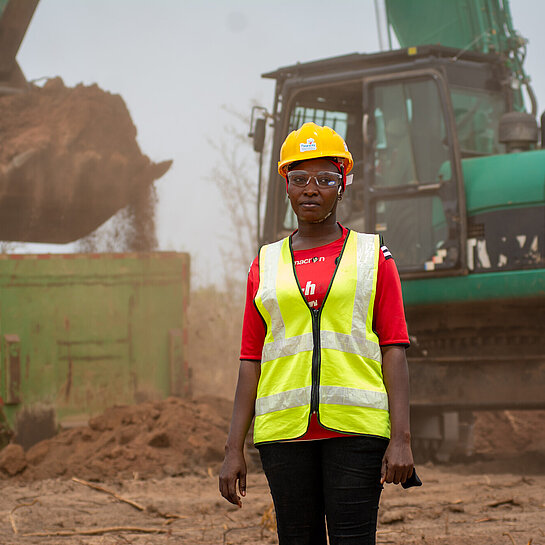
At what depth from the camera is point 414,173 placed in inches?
250

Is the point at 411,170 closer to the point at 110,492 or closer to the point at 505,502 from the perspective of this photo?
the point at 505,502

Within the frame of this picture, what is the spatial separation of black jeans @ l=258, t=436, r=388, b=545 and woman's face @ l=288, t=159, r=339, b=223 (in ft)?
1.96

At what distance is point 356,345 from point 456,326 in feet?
14.6

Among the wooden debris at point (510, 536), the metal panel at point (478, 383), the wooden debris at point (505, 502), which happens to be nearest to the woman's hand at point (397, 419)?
the wooden debris at point (510, 536)

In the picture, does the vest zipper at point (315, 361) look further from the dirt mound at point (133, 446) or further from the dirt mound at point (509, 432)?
the dirt mound at point (509, 432)

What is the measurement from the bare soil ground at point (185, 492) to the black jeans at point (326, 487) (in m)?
2.09

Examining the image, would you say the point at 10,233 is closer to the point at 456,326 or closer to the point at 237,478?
the point at 456,326

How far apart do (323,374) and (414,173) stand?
444cm

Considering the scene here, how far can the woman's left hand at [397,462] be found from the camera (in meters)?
2.04

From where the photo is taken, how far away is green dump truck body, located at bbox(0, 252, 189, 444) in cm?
797

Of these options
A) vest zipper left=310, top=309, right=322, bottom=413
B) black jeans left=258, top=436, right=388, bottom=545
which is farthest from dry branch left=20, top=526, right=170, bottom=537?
vest zipper left=310, top=309, right=322, bottom=413

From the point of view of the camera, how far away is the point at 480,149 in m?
6.76

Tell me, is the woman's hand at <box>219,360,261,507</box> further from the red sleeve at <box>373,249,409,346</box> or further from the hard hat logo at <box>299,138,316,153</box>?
the hard hat logo at <box>299,138,316,153</box>

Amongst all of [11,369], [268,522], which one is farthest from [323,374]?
[11,369]
